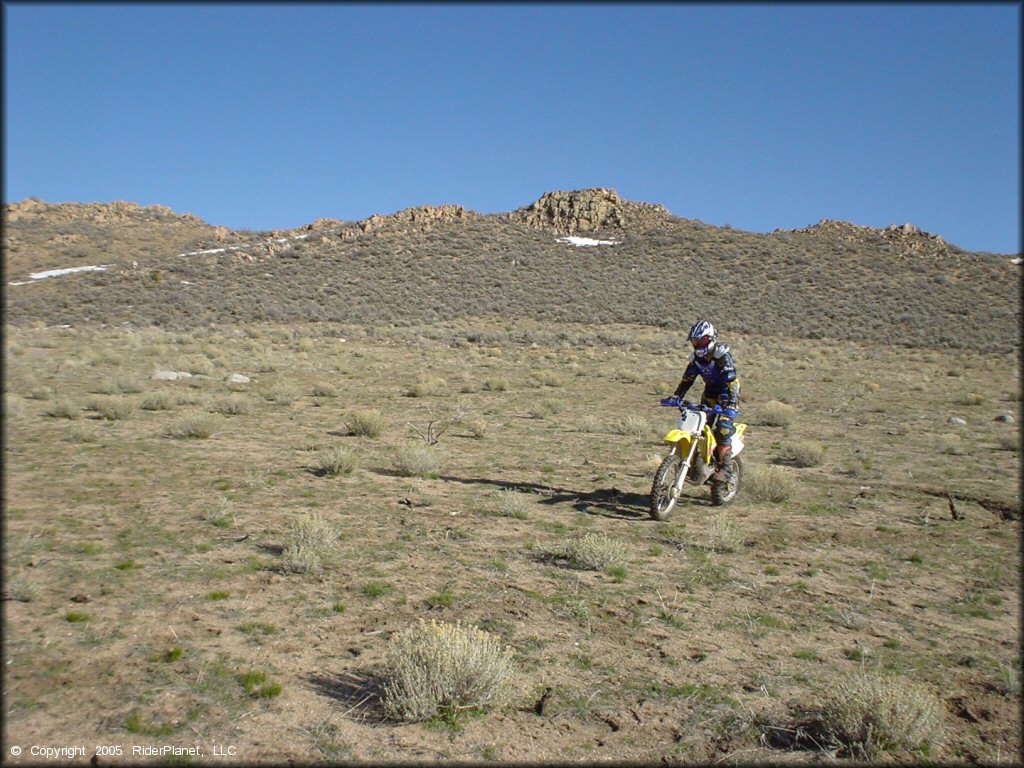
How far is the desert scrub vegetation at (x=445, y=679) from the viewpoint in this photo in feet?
11.8

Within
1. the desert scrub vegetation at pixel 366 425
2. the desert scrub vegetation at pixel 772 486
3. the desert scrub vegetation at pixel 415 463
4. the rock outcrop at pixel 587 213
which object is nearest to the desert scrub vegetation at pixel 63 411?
the desert scrub vegetation at pixel 366 425

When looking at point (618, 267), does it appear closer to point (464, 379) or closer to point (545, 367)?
point (545, 367)

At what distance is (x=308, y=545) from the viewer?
18.9 feet

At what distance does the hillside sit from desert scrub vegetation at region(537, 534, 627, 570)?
31501mm

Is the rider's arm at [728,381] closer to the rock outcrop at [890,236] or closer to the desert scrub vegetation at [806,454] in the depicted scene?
the desert scrub vegetation at [806,454]

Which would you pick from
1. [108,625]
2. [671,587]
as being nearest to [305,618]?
[108,625]

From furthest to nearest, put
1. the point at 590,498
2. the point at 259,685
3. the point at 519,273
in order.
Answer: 1. the point at 519,273
2. the point at 590,498
3. the point at 259,685

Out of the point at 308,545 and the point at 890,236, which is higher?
the point at 890,236

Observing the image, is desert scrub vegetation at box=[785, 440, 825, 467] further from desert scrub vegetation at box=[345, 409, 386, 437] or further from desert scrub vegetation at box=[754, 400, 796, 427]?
desert scrub vegetation at box=[345, 409, 386, 437]

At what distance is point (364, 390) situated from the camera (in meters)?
17.5

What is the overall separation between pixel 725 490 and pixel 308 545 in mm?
4939

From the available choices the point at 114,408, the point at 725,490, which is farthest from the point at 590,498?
the point at 114,408

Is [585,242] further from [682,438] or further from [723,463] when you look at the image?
[682,438]

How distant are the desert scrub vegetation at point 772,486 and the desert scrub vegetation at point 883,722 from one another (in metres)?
4.91
